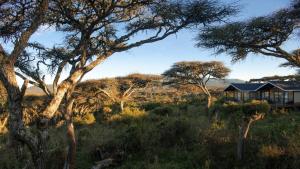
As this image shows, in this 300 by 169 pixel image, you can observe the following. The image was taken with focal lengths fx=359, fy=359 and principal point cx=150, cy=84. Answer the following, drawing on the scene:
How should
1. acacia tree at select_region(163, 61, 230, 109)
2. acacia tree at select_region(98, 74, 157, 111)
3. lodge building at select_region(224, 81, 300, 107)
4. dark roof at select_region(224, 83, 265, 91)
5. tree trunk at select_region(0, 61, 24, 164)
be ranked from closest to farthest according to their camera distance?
tree trunk at select_region(0, 61, 24, 164) < lodge building at select_region(224, 81, 300, 107) < acacia tree at select_region(98, 74, 157, 111) < acacia tree at select_region(163, 61, 230, 109) < dark roof at select_region(224, 83, 265, 91)

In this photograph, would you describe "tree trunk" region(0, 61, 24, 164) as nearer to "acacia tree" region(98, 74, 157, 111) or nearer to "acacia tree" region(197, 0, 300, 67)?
"acacia tree" region(197, 0, 300, 67)

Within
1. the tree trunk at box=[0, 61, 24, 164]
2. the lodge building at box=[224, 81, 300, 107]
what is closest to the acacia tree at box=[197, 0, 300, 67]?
the tree trunk at box=[0, 61, 24, 164]

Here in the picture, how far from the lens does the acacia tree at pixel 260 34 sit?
15.3 m

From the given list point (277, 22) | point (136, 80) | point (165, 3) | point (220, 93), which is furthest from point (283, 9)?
point (220, 93)

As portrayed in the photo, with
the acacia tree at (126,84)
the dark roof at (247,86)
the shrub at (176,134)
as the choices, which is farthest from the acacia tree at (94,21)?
the dark roof at (247,86)

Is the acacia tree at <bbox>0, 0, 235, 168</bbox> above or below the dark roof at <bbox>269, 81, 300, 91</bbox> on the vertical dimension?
above

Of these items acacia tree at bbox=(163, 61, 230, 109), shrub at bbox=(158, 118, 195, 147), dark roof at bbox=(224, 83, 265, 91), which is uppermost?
acacia tree at bbox=(163, 61, 230, 109)

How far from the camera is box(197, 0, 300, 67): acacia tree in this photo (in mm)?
15302

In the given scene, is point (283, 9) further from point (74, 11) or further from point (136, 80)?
point (136, 80)

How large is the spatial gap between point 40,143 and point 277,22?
→ 12178 mm

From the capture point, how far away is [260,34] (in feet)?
53.3

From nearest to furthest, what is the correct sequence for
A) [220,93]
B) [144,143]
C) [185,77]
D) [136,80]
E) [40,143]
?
[40,143] → [144,143] → [136,80] → [185,77] → [220,93]

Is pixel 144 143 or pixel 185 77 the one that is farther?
pixel 185 77

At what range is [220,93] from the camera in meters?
68.7
